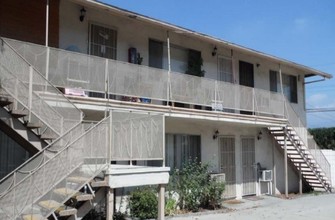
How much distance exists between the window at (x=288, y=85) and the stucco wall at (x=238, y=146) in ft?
9.83

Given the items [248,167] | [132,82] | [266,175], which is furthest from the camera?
[266,175]

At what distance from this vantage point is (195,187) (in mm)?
14102

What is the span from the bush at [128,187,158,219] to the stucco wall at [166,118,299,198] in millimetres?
3061

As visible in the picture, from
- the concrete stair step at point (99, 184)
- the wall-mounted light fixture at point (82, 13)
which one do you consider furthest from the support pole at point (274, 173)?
the concrete stair step at point (99, 184)

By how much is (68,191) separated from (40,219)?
0.83 m

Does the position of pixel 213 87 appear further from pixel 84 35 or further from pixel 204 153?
pixel 84 35

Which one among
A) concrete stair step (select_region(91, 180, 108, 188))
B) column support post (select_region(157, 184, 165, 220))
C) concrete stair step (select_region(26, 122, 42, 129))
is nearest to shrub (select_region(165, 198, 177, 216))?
column support post (select_region(157, 184, 165, 220))

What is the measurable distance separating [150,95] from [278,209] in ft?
20.8

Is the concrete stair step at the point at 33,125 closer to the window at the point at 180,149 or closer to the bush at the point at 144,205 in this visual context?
the bush at the point at 144,205

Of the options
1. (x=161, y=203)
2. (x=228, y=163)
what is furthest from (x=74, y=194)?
(x=228, y=163)

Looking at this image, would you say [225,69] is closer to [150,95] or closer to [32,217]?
[150,95]

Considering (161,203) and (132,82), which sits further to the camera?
(132,82)

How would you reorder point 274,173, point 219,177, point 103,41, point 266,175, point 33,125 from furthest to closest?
1. point 274,173
2. point 266,175
3. point 219,177
4. point 103,41
5. point 33,125

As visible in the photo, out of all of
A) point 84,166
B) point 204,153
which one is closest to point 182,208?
point 204,153
